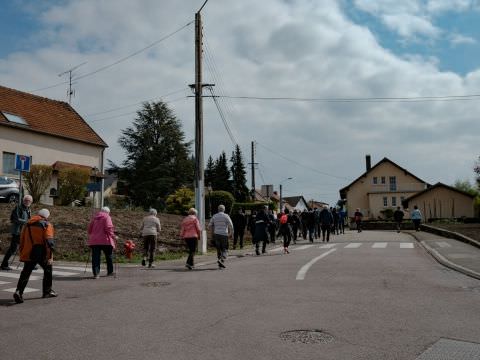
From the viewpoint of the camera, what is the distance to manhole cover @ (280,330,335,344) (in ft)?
19.2

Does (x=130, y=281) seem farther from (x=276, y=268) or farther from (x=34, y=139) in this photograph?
(x=34, y=139)

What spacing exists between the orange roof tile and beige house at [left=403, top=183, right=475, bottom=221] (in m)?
39.9

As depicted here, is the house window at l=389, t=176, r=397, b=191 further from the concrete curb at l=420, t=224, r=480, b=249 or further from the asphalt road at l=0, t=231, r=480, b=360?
the asphalt road at l=0, t=231, r=480, b=360

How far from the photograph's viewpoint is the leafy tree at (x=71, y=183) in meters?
25.2

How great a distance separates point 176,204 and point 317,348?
37.9 m

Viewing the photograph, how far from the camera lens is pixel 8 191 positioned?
2522 cm

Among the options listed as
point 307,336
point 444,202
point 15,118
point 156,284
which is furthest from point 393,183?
point 307,336

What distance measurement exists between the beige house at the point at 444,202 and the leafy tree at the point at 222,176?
114 ft

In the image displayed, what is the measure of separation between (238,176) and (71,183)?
67.7m

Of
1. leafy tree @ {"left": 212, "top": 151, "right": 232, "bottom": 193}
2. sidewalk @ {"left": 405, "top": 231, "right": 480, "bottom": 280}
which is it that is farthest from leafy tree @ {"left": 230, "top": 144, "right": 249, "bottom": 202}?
sidewalk @ {"left": 405, "top": 231, "right": 480, "bottom": 280}

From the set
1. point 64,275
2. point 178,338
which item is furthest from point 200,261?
point 178,338

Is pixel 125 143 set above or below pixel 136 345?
above

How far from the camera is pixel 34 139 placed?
3766 centimetres

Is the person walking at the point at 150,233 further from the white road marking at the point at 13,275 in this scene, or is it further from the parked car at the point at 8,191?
the parked car at the point at 8,191
